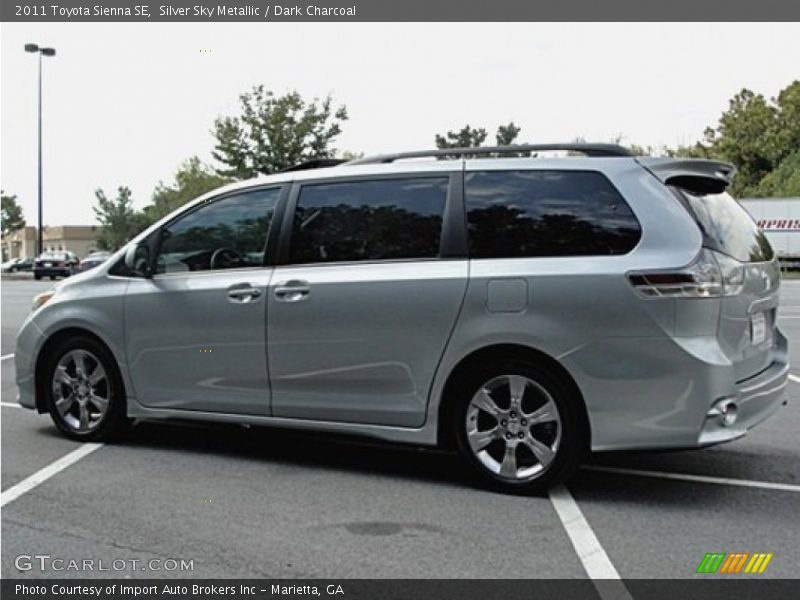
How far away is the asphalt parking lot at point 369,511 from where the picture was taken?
387 cm

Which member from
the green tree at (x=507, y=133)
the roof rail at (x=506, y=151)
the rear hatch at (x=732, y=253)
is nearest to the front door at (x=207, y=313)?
the roof rail at (x=506, y=151)

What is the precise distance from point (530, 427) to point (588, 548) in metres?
0.91

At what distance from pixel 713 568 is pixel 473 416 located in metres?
1.55

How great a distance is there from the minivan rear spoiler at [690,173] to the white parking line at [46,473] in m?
3.92

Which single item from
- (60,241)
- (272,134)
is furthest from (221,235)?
(60,241)

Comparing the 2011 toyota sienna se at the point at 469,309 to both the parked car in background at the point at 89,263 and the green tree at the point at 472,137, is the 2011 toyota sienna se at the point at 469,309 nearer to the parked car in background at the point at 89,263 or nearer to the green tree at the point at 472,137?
the parked car in background at the point at 89,263

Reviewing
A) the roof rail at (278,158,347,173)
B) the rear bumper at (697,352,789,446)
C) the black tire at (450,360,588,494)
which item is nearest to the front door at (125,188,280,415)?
the roof rail at (278,158,347,173)

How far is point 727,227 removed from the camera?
4.89 meters

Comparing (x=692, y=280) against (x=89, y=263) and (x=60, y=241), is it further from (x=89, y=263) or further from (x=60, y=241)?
(x=60, y=241)

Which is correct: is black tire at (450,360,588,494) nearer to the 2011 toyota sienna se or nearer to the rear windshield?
the 2011 toyota sienna se

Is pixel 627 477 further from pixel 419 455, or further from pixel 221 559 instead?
pixel 221 559

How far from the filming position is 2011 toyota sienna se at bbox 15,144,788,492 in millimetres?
4594

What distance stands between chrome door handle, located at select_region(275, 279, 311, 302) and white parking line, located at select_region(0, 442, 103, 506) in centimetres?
172

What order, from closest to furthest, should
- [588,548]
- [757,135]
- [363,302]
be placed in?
1. [588,548]
2. [363,302]
3. [757,135]
